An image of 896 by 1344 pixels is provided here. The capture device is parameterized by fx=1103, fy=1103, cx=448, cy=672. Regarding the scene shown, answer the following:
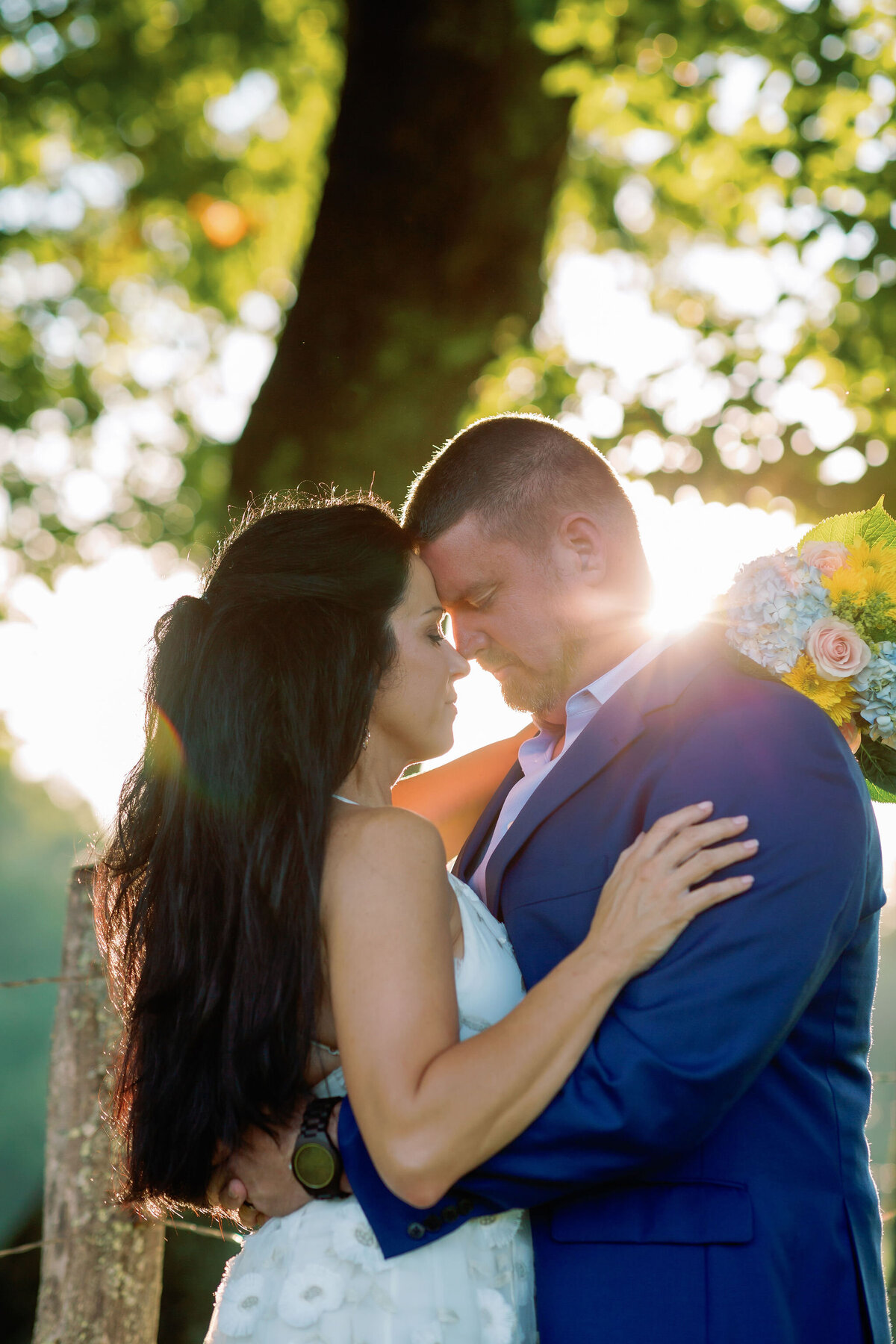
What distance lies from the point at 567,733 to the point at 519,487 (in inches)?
28.3

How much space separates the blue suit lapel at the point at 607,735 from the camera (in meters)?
2.50

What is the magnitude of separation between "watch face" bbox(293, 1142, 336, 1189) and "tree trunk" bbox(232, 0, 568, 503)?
3.49 meters

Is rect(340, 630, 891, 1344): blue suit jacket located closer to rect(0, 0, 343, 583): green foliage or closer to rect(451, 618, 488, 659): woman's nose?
rect(451, 618, 488, 659): woman's nose

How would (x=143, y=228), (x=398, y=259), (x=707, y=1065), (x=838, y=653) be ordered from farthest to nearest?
(x=143, y=228), (x=398, y=259), (x=838, y=653), (x=707, y=1065)

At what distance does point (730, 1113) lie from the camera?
218 cm

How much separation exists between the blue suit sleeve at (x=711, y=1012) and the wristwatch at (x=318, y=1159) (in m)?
0.08

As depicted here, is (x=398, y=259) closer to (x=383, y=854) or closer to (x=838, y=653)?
(x=838, y=653)

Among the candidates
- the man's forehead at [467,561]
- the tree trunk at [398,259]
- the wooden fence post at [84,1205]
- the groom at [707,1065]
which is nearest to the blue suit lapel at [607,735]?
the groom at [707,1065]

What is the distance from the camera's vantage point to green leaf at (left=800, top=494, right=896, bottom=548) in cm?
276

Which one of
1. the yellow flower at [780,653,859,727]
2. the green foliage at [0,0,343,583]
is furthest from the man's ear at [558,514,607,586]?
the green foliage at [0,0,343,583]

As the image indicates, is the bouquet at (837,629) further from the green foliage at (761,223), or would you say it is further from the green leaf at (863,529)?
the green foliage at (761,223)

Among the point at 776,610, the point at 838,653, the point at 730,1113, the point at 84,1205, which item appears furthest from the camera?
the point at 84,1205

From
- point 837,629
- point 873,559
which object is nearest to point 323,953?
point 837,629

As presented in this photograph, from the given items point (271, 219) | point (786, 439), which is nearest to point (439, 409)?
point (786, 439)
